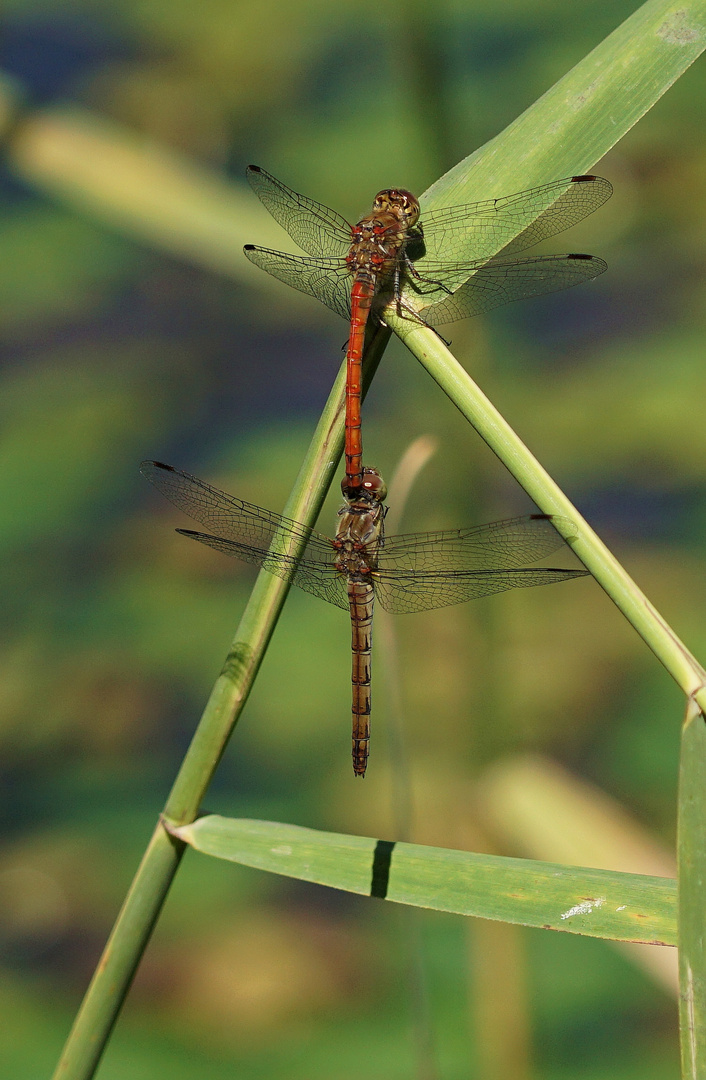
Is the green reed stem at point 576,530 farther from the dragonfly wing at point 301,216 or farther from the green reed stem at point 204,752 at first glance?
the dragonfly wing at point 301,216

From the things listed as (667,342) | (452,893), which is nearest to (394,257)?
(452,893)

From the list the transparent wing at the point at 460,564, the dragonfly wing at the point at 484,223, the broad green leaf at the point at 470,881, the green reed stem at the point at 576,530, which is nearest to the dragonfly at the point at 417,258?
the dragonfly wing at the point at 484,223

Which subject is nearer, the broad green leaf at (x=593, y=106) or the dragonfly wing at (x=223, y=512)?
the broad green leaf at (x=593, y=106)

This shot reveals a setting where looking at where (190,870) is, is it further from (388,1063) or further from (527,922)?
(527,922)

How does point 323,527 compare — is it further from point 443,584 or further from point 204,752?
point 204,752

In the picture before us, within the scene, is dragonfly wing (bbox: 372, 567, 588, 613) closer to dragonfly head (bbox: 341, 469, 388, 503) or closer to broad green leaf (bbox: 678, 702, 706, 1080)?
dragonfly head (bbox: 341, 469, 388, 503)

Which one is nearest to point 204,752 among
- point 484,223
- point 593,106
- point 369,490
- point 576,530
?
point 576,530

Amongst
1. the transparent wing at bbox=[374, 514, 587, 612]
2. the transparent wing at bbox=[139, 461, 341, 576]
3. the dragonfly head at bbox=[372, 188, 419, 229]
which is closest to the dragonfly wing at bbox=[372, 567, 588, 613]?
the transparent wing at bbox=[374, 514, 587, 612]
